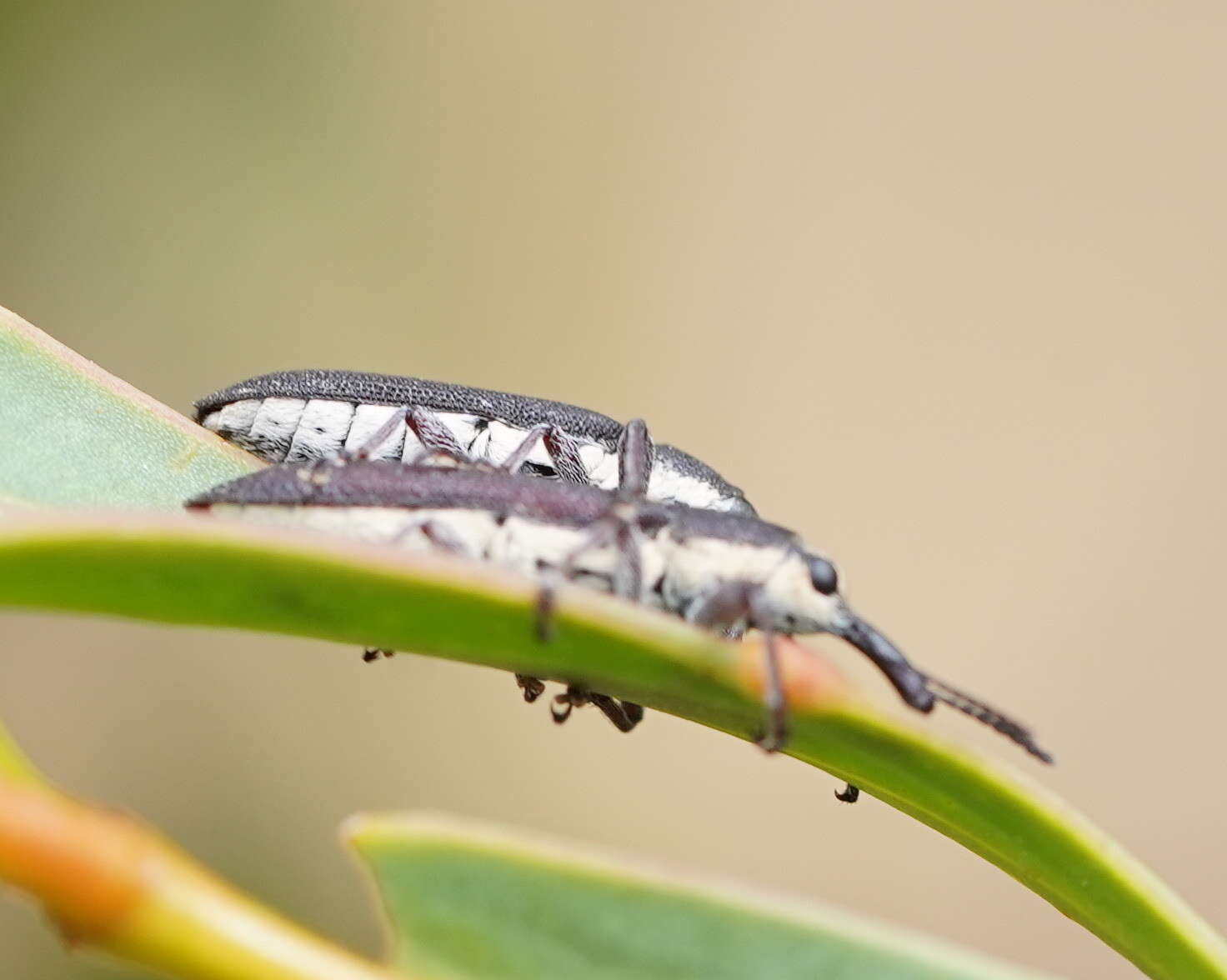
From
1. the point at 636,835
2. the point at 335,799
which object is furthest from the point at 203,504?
the point at 636,835

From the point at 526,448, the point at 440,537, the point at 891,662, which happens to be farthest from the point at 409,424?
the point at 891,662

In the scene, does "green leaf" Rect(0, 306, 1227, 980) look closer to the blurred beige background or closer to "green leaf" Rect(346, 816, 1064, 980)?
"green leaf" Rect(346, 816, 1064, 980)

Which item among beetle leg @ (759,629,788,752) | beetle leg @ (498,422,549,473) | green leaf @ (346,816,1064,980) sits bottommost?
green leaf @ (346,816,1064,980)

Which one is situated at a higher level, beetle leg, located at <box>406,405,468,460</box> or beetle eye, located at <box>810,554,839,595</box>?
beetle leg, located at <box>406,405,468,460</box>

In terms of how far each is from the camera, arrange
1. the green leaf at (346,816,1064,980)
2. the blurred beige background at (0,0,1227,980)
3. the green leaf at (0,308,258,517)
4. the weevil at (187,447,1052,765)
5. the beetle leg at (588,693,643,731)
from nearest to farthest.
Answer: the green leaf at (346,816,1064,980) < the green leaf at (0,308,258,517) < the weevil at (187,447,1052,765) < the beetle leg at (588,693,643,731) < the blurred beige background at (0,0,1227,980)

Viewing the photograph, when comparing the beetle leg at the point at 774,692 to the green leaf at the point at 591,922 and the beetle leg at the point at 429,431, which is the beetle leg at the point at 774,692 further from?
the beetle leg at the point at 429,431

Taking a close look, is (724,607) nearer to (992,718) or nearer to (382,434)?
A: (992,718)

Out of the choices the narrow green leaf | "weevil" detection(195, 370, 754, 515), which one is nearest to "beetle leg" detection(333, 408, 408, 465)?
"weevil" detection(195, 370, 754, 515)
